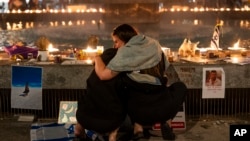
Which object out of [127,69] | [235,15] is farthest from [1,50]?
[235,15]

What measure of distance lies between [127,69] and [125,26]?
0.53 metres

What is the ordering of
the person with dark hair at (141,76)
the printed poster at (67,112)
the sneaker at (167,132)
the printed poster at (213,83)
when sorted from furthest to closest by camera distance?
1. the printed poster at (213,83)
2. the printed poster at (67,112)
3. the sneaker at (167,132)
4. the person with dark hair at (141,76)

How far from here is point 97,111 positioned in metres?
5.23

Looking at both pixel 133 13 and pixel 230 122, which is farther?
pixel 133 13

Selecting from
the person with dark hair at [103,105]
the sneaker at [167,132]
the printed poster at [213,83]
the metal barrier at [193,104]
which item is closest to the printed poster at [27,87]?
the metal barrier at [193,104]

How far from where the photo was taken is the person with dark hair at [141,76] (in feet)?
16.6

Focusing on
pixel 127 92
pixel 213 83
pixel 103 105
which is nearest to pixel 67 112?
pixel 103 105

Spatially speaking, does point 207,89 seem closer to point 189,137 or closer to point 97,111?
point 189,137

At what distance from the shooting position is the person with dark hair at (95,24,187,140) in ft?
16.6

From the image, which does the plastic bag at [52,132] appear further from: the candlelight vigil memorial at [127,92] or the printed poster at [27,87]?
the printed poster at [27,87]

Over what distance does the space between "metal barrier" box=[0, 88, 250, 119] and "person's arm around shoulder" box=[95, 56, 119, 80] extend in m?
1.50

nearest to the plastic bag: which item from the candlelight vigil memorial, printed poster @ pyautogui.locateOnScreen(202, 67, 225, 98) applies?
the candlelight vigil memorial

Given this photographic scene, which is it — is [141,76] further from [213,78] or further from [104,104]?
[213,78]

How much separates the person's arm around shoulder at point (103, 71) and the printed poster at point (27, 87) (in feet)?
5.09
